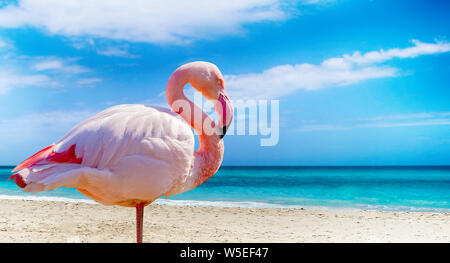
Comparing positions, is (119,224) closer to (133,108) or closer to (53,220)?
(53,220)

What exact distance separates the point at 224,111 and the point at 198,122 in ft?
0.96

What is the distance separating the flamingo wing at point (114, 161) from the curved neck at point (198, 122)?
1.42 ft

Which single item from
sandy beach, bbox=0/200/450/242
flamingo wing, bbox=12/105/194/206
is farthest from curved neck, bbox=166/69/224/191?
sandy beach, bbox=0/200/450/242

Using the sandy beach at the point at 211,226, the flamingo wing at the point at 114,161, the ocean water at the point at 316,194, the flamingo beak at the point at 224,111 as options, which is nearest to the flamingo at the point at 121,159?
the flamingo wing at the point at 114,161

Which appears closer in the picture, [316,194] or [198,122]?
[198,122]

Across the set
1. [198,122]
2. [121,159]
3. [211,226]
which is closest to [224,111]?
[198,122]

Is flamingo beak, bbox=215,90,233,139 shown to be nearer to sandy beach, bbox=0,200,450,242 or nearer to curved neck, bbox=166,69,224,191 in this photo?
curved neck, bbox=166,69,224,191

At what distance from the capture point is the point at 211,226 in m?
7.55

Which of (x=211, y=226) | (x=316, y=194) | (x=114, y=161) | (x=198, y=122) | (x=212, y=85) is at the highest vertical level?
(x=212, y=85)

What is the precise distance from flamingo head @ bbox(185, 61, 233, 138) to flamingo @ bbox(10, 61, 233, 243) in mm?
426

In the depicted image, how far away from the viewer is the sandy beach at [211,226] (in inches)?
253

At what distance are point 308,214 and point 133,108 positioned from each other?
7.14 meters

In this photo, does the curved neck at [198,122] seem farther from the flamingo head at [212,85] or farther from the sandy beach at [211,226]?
the sandy beach at [211,226]

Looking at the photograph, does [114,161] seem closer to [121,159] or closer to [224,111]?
[121,159]
